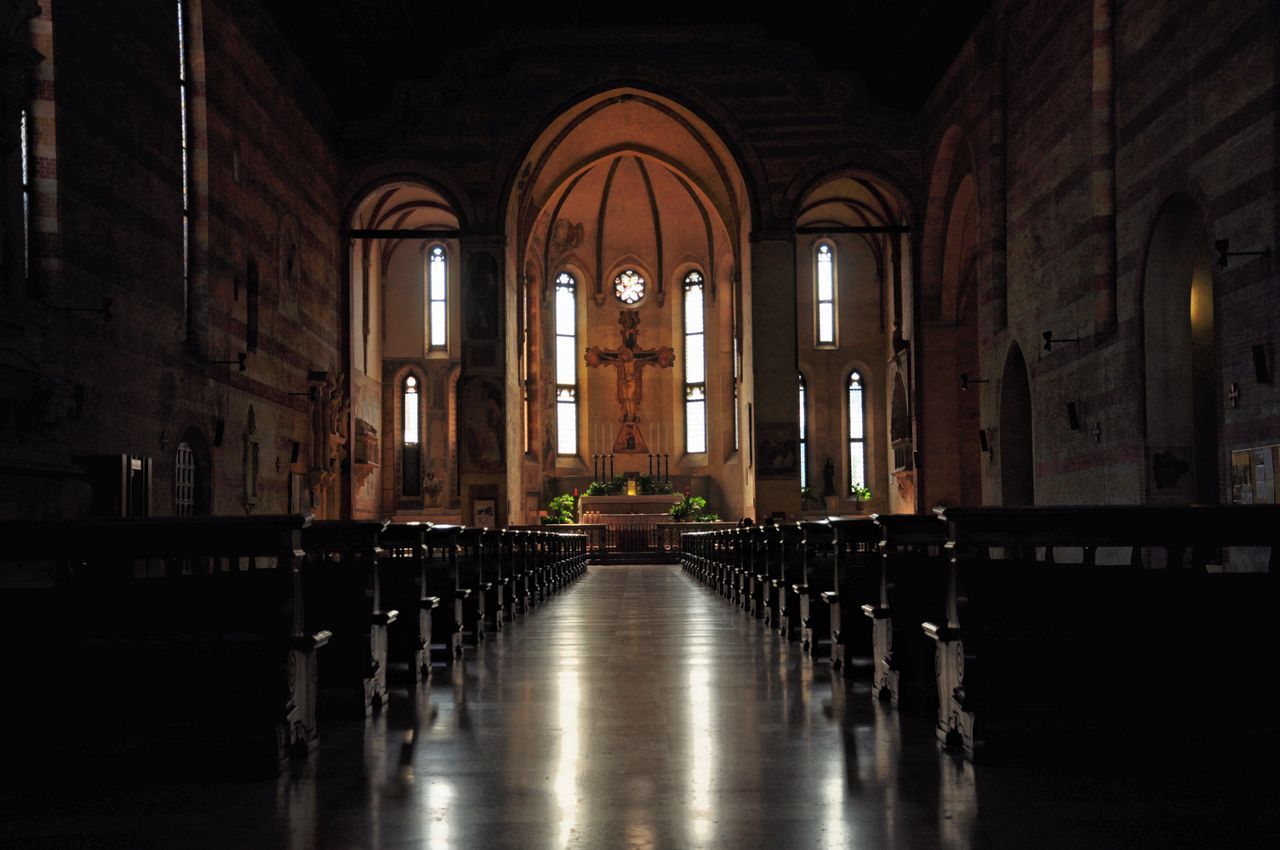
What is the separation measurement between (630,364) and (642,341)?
5.67 ft

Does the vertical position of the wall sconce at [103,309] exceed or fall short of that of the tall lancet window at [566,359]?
it falls short

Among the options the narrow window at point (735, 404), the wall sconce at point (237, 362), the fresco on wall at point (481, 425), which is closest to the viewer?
the wall sconce at point (237, 362)

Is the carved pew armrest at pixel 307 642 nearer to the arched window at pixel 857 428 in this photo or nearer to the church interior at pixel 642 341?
the church interior at pixel 642 341

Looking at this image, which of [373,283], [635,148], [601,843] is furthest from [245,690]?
[373,283]

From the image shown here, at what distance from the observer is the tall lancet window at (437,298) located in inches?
1534

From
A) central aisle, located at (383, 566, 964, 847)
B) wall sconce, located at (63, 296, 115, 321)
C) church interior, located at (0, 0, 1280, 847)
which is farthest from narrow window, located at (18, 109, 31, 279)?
central aisle, located at (383, 566, 964, 847)

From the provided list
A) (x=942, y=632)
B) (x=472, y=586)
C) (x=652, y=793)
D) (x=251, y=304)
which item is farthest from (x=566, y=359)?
(x=652, y=793)

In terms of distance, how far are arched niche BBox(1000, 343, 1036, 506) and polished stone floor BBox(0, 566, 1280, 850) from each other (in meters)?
16.3

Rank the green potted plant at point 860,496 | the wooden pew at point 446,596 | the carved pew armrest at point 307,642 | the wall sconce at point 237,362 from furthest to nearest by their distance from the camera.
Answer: the green potted plant at point 860,496 → the wall sconce at point 237,362 → the wooden pew at point 446,596 → the carved pew armrest at point 307,642

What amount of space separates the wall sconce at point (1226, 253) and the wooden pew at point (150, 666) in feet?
35.0

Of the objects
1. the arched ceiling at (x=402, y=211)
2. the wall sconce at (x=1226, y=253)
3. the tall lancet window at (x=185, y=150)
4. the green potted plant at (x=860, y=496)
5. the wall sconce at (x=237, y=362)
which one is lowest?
the green potted plant at (x=860, y=496)

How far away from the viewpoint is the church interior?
443 cm

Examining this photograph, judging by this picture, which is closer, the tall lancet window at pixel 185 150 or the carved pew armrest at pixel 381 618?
the carved pew armrest at pixel 381 618

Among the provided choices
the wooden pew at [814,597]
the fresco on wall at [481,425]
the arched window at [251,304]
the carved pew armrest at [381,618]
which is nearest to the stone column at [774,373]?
the fresco on wall at [481,425]
